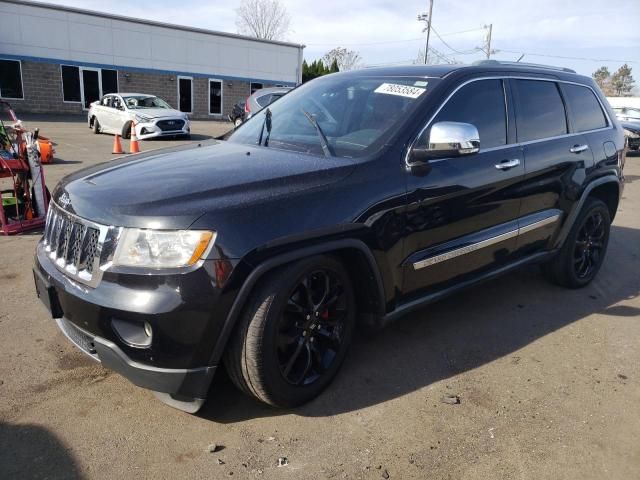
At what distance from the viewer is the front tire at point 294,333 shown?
8.07 feet

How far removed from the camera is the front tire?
2459mm

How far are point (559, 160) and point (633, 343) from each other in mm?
1465

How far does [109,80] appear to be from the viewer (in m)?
28.4

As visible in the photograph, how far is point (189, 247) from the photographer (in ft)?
7.45

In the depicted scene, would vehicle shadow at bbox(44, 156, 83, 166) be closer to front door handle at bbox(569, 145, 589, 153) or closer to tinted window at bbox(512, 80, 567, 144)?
tinted window at bbox(512, 80, 567, 144)

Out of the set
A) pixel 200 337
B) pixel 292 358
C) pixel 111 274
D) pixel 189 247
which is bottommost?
pixel 292 358

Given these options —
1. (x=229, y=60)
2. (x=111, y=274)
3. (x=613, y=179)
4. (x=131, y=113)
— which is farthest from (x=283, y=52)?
(x=111, y=274)

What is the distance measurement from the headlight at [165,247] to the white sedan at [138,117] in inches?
587

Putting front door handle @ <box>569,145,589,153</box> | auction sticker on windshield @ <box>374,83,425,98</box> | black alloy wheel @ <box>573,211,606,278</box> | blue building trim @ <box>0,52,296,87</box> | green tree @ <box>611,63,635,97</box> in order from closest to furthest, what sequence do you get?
auction sticker on windshield @ <box>374,83,425,98</box> → front door handle @ <box>569,145,589,153</box> → black alloy wheel @ <box>573,211,606,278</box> → blue building trim @ <box>0,52,296,87</box> → green tree @ <box>611,63,635,97</box>

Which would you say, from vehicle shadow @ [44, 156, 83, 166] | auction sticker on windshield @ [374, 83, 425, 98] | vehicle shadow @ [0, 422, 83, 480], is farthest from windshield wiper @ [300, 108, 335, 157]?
vehicle shadow @ [44, 156, 83, 166]

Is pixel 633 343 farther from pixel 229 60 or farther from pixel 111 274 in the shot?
pixel 229 60

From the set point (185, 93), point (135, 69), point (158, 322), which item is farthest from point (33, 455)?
point (185, 93)

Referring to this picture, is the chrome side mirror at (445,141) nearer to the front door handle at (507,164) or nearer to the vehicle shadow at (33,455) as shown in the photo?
the front door handle at (507,164)

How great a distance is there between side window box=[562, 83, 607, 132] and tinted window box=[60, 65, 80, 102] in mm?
28303
